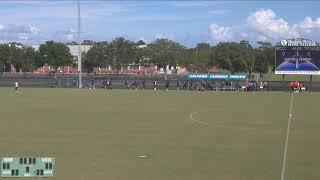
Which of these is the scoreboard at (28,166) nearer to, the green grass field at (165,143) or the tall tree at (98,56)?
the green grass field at (165,143)

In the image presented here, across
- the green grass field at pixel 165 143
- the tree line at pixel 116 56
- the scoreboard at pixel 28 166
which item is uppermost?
the tree line at pixel 116 56

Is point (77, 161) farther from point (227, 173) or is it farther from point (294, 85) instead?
point (294, 85)

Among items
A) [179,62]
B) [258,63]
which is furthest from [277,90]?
[179,62]

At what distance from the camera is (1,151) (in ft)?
66.7

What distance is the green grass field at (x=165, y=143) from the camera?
16812mm
